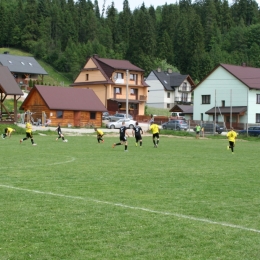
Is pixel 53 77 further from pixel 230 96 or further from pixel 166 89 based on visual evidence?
pixel 230 96

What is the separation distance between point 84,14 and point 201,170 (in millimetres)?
146083

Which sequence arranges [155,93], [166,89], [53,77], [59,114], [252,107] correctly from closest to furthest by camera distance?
[59,114] < [252,107] < [166,89] < [155,93] < [53,77]

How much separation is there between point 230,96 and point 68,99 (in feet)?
70.7

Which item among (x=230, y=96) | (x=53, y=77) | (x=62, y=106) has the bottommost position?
(x=62, y=106)

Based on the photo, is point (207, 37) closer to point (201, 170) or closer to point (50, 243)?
point (201, 170)

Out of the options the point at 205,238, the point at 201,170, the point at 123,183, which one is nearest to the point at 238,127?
the point at 201,170

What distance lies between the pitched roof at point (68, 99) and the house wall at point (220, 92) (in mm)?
16145

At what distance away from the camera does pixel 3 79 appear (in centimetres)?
5225

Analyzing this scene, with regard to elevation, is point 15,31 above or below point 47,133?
above

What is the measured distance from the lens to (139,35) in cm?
12338

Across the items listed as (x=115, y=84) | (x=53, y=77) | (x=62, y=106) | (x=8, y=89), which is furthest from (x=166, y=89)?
(x=8, y=89)

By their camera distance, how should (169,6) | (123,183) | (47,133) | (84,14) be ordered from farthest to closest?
(169,6) < (84,14) < (47,133) < (123,183)

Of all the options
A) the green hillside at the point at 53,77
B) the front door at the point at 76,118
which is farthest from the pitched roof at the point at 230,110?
the green hillside at the point at 53,77

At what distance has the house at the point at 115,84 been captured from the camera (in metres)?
78.8
